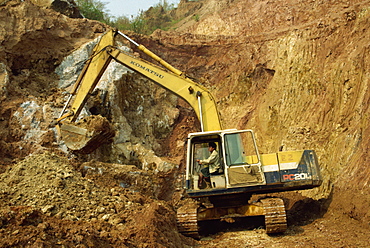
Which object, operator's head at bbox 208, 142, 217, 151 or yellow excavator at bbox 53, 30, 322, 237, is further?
operator's head at bbox 208, 142, 217, 151

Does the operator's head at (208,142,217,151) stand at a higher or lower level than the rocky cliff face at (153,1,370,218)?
lower

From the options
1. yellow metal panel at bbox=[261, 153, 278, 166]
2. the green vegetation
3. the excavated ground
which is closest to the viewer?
the excavated ground

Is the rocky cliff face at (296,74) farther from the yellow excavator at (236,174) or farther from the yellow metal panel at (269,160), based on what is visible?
the yellow metal panel at (269,160)

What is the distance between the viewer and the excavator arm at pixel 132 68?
8.91 m

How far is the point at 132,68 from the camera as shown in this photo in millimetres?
10188

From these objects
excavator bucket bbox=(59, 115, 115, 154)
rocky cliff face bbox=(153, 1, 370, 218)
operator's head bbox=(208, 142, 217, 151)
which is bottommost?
operator's head bbox=(208, 142, 217, 151)

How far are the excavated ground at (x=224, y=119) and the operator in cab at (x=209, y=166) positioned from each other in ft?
3.88

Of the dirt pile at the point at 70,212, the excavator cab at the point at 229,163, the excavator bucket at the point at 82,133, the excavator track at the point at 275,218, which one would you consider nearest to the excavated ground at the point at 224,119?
the dirt pile at the point at 70,212

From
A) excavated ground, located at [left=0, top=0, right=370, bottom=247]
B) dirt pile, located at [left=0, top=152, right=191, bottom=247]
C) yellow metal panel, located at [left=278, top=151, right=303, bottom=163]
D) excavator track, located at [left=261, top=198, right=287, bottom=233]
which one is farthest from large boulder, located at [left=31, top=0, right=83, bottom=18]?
excavator track, located at [left=261, top=198, right=287, bottom=233]

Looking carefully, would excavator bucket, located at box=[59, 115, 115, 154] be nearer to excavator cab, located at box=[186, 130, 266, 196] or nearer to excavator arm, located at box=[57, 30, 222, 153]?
excavator arm, located at box=[57, 30, 222, 153]

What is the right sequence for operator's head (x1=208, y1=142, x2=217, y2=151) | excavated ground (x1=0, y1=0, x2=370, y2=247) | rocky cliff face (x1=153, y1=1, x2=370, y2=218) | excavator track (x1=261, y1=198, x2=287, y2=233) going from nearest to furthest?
excavated ground (x1=0, y1=0, x2=370, y2=247)
excavator track (x1=261, y1=198, x2=287, y2=233)
operator's head (x1=208, y1=142, x2=217, y2=151)
rocky cliff face (x1=153, y1=1, x2=370, y2=218)

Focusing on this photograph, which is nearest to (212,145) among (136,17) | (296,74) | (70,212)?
(70,212)

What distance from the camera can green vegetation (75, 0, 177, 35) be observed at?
23148 mm

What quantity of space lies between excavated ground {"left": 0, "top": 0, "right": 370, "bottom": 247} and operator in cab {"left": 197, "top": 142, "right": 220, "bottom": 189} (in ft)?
3.88
